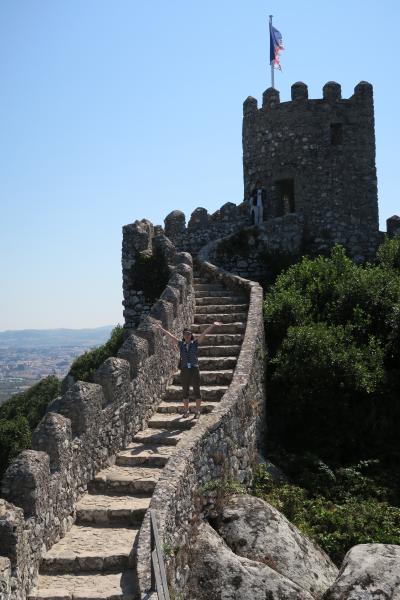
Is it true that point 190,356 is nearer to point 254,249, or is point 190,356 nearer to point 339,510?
point 339,510

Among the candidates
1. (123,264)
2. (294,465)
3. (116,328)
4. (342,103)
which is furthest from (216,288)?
(116,328)

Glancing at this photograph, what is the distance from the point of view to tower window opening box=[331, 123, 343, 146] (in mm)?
21222

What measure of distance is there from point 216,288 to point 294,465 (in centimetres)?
538

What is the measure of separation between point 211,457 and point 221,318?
18.5 feet

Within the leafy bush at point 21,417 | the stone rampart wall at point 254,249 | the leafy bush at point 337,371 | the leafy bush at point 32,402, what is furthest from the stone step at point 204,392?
the leafy bush at point 32,402

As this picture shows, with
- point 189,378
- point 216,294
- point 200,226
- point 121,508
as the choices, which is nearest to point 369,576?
point 121,508

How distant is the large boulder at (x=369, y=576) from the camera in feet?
29.4

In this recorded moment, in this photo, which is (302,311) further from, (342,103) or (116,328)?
(116,328)

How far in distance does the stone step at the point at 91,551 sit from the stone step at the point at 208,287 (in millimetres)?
8690

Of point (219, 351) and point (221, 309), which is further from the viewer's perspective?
point (221, 309)

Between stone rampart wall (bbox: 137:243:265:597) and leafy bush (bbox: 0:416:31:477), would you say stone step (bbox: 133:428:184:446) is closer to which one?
stone rampart wall (bbox: 137:243:265:597)

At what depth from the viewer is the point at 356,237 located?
2123 cm

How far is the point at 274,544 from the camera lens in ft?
31.8

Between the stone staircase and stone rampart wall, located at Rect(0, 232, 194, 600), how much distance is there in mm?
155
